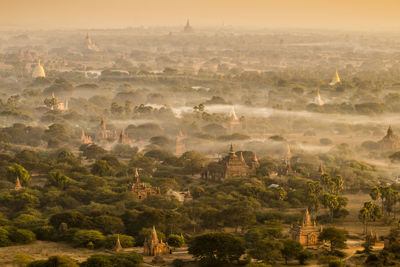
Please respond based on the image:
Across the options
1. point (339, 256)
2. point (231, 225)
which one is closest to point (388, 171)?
point (231, 225)

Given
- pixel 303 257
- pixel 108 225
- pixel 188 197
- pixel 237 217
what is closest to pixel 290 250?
pixel 303 257

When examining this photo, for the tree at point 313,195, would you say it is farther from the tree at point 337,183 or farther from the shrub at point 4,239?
the shrub at point 4,239

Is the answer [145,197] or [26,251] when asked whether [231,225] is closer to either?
[145,197]

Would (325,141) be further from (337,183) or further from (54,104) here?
(54,104)

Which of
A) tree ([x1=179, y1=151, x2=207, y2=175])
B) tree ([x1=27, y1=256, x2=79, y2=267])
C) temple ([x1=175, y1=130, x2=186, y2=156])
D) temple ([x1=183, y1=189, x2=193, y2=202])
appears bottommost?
temple ([x1=175, y1=130, x2=186, y2=156])

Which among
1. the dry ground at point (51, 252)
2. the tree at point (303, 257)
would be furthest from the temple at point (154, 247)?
the tree at point (303, 257)

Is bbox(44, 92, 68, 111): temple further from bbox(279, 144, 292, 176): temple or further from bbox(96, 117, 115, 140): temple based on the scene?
bbox(279, 144, 292, 176): temple

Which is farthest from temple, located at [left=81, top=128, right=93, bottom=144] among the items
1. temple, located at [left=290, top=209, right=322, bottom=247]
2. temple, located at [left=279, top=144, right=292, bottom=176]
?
temple, located at [left=290, top=209, right=322, bottom=247]
